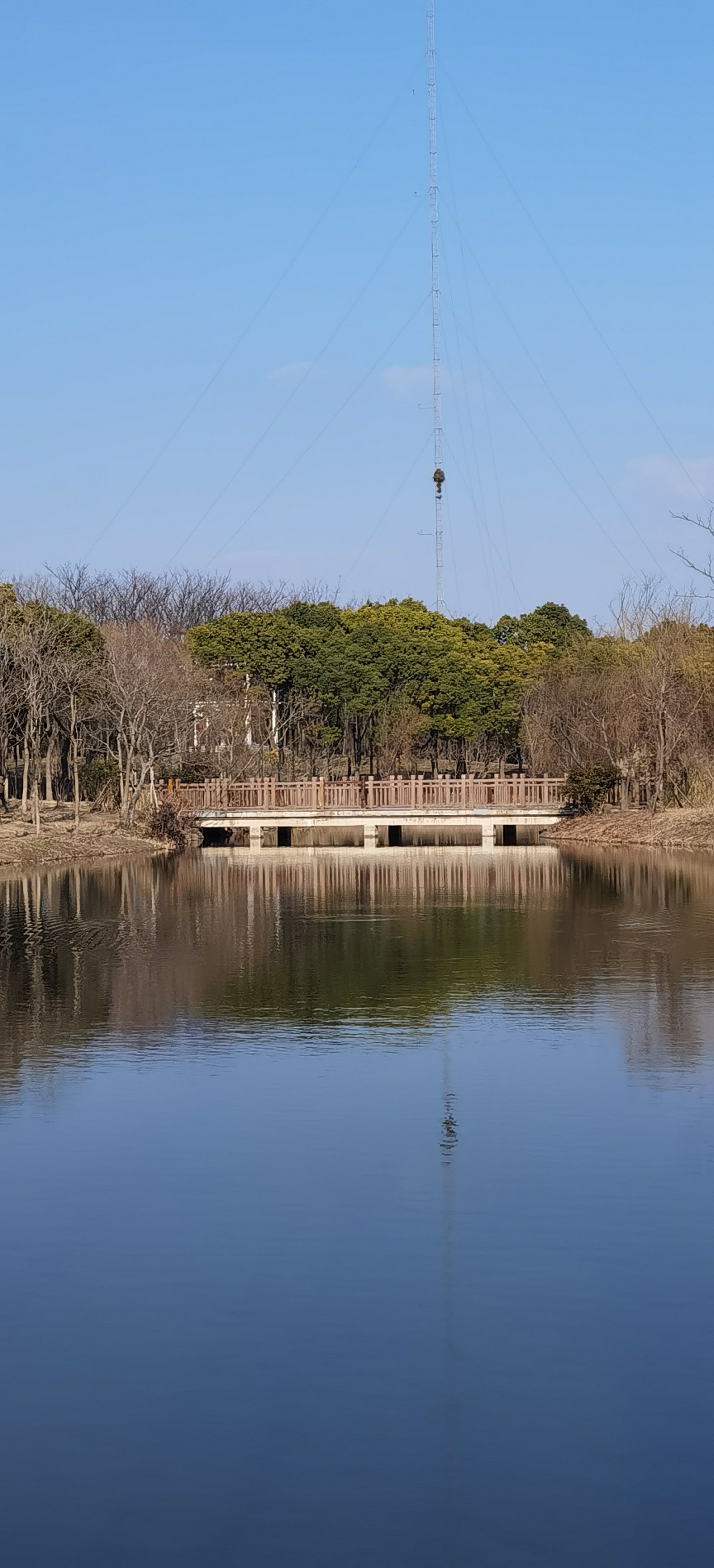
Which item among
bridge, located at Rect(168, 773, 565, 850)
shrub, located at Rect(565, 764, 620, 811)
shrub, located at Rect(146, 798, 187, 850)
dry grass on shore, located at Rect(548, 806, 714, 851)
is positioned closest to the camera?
dry grass on shore, located at Rect(548, 806, 714, 851)

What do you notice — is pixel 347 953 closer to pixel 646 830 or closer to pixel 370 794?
pixel 646 830

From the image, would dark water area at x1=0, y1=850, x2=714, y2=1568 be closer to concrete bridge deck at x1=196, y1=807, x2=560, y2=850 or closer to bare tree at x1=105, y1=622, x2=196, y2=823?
bare tree at x1=105, y1=622, x2=196, y2=823

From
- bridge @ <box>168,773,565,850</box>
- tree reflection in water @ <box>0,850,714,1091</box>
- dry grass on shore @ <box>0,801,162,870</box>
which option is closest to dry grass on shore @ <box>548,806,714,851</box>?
bridge @ <box>168,773,565,850</box>

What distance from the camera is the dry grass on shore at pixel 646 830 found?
4050cm

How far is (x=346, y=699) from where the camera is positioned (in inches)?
2148

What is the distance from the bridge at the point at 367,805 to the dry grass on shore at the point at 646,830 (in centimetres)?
210

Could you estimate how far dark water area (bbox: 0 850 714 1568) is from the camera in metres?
6.06

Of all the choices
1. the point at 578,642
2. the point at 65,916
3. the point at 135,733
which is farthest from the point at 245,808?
the point at 65,916

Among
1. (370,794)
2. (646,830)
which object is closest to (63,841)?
(370,794)

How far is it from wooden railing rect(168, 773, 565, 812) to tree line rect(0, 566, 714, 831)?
1314mm

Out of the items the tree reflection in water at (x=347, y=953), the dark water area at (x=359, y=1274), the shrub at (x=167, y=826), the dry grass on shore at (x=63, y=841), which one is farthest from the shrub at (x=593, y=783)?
the dark water area at (x=359, y=1274)

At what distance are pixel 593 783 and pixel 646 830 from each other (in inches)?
130

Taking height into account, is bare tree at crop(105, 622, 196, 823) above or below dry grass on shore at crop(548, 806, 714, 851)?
above

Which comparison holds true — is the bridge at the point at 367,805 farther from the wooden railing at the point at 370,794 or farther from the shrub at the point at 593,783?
the shrub at the point at 593,783
